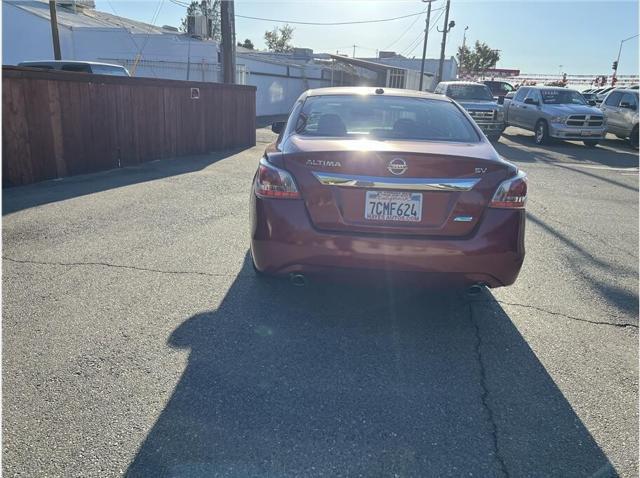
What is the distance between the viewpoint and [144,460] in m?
2.27

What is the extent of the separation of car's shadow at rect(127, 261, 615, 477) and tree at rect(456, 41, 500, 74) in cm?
6565

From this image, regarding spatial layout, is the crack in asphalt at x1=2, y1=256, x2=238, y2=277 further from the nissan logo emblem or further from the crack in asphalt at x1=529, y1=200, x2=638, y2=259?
the crack in asphalt at x1=529, y1=200, x2=638, y2=259

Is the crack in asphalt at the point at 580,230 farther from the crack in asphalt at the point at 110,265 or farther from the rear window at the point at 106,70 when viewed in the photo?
the rear window at the point at 106,70

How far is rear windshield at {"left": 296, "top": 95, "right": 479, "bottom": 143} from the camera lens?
3.87m

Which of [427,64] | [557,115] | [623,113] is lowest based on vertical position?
[557,115]

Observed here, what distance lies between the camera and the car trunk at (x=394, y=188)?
3.14 metres

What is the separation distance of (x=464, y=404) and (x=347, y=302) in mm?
1397

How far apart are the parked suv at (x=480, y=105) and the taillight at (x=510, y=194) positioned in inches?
519

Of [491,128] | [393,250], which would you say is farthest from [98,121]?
[491,128]

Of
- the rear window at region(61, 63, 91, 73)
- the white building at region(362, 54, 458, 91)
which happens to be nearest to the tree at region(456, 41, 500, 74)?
the white building at region(362, 54, 458, 91)

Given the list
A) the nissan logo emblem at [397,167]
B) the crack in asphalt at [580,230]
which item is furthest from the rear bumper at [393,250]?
the crack in asphalt at [580,230]

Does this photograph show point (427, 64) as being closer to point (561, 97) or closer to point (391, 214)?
point (561, 97)

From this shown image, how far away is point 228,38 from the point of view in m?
14.5

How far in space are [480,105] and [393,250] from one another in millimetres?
14959
